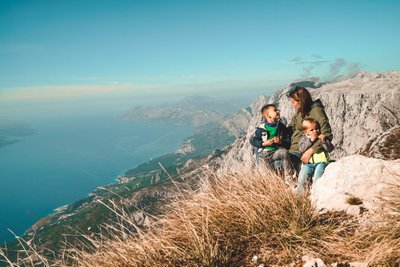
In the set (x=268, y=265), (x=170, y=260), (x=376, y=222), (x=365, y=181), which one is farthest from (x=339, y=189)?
(x=170, y=260)

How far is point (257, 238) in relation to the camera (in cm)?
372

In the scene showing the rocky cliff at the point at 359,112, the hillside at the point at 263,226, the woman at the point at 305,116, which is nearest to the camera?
the hillside at the point at 263,226

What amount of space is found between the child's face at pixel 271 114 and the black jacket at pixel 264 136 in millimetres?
271

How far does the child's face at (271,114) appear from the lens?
26.0 ft

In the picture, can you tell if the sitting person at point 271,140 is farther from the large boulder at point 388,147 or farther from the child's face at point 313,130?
the large boulder at point 388,147

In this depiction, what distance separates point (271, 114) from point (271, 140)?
0.73 metres

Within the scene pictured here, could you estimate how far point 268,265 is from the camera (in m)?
3.33

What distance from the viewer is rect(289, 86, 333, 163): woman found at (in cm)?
686

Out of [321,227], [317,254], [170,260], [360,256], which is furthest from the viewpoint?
[321,227]

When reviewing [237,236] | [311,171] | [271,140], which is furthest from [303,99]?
[237,236]

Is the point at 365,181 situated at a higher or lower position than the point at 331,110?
higher

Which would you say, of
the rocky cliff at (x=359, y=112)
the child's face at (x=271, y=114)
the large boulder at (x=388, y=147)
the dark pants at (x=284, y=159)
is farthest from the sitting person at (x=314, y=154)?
the rocky cliff at (x=359, y=112)

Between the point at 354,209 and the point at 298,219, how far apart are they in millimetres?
1055

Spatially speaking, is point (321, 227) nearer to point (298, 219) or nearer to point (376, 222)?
point (298, 219)
